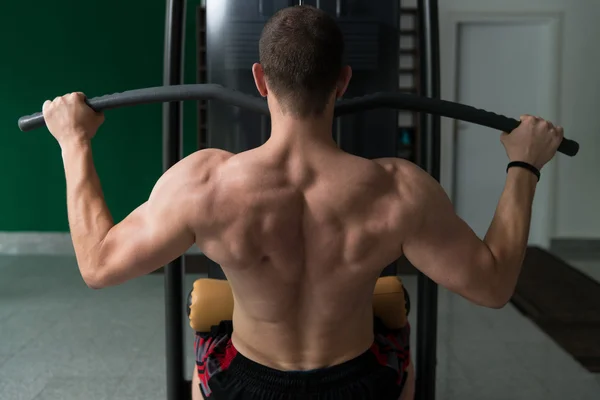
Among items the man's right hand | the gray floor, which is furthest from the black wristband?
the gray floor

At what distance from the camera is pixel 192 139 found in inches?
195

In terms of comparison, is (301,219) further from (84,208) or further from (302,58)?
(84,208)

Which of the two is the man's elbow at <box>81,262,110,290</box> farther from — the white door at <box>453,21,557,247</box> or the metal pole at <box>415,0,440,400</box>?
the white door at <box>453,21,557,247</box>

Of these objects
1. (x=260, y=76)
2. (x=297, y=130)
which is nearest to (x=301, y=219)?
(x=297, y=130)

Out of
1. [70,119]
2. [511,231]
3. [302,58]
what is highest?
[302,58]

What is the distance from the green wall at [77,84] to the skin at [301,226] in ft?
12.8

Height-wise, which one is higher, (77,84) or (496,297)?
(77,84)

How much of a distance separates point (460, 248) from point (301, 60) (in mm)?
418

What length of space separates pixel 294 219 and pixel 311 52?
27cm

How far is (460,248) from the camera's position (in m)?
1.08

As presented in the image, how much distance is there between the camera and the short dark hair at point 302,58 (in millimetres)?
1018

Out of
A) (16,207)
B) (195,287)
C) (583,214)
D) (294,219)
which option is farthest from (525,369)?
(16,207)

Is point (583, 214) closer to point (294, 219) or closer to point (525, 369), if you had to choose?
point (525, 369)

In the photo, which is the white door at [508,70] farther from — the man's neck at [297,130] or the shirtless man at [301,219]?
the man's neck at [297,130]
